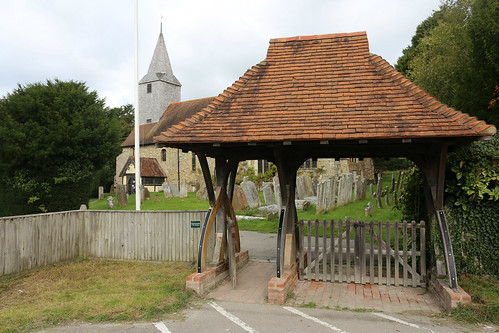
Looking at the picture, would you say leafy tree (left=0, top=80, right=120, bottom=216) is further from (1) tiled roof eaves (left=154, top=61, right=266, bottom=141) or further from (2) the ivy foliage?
(2) the ivy foliage

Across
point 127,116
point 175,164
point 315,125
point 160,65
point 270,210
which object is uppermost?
point 160,65

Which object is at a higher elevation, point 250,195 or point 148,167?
point 148,167

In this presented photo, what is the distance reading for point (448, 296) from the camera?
5957mm

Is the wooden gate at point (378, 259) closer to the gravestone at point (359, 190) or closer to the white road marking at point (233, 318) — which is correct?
the white road marking at point (233, 318)

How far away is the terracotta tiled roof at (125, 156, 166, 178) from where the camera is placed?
41.4 metres

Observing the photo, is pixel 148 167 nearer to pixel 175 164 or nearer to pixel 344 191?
pixel 175 164

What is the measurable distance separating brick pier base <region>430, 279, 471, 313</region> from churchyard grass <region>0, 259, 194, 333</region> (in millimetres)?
4227

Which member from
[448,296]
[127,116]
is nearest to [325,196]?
[448,296]

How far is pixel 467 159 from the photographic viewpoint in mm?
7395

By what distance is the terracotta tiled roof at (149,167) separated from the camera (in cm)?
4139

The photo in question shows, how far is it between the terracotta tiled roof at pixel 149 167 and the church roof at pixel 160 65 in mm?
11845

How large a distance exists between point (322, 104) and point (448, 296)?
13.0ft

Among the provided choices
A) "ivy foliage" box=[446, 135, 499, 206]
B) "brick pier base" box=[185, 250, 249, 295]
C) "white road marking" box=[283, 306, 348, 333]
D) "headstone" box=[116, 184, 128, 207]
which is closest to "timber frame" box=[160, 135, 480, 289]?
"brick pier base" box=[185, 250, 249, 295]

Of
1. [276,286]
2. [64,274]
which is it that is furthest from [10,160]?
[276,286]
